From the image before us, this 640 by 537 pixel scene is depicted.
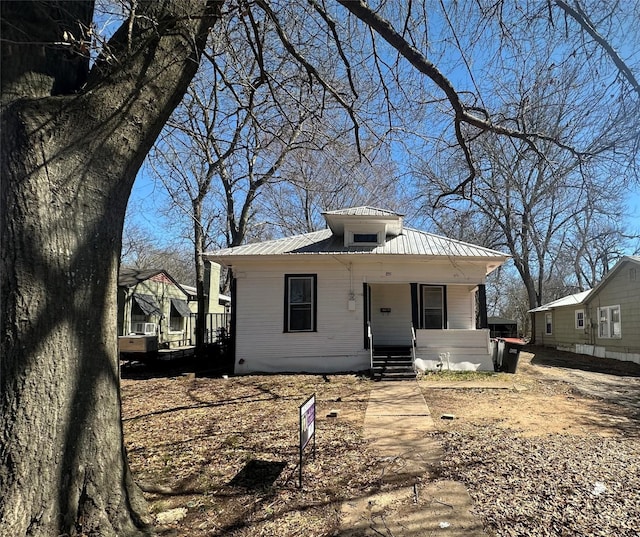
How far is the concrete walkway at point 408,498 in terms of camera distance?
134 inches

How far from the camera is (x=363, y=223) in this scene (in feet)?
43.9

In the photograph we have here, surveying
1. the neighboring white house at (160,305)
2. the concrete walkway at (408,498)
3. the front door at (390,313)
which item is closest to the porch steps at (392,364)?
the front door at (390,313)

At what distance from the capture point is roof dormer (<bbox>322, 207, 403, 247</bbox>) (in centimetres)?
1320

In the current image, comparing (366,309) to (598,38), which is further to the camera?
(366,309)

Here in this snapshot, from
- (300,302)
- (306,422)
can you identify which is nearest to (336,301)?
(300,302)

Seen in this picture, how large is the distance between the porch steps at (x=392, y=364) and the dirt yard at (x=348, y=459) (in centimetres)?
184

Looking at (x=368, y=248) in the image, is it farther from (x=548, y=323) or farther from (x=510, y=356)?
(x=548, y=323)

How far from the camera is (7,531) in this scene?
103 inches

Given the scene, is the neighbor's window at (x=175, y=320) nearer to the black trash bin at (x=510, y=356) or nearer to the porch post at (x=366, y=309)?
the porch post at (x=366, y=309)

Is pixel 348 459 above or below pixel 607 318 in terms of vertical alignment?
below

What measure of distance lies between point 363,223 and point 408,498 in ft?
33.0

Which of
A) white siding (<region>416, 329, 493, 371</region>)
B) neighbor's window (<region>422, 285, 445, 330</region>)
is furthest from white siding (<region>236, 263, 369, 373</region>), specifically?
neighbor's window (<region>422, 285, 445, 330</region>)

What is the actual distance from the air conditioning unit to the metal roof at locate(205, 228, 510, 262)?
9753mm

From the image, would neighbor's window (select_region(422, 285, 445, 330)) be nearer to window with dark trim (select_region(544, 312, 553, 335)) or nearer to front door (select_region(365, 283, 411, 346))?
front door (select_region(365, 283, 411, 346))
